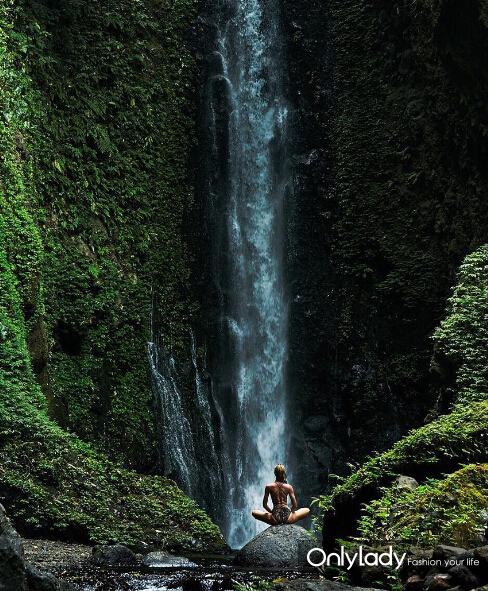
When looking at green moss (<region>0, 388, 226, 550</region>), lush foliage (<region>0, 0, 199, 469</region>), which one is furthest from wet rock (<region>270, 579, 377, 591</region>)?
lush foliage (<region>0, 0, 199, 469</region>)

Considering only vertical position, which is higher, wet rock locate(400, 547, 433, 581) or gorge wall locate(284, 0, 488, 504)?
gorge wall locate(284, 0, 488, 504)

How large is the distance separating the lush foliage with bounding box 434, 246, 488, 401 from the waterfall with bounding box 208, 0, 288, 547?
23.9 ft

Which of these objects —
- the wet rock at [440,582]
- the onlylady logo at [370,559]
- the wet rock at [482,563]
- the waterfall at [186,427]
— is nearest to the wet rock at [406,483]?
the onlylady logo at [370,559]

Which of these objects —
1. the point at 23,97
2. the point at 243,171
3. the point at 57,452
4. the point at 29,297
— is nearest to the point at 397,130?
the point at 243,171

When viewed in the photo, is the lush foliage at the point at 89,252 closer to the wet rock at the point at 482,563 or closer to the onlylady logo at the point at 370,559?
the onlylady logo at the point at 370,559

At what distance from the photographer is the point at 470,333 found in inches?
406

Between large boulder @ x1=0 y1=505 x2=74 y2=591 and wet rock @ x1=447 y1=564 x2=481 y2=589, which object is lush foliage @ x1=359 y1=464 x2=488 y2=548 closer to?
wet rock @ x1=447 y1=564 x2=481 y2=589

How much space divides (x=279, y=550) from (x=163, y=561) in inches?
68.5

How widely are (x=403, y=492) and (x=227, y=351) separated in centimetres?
1201

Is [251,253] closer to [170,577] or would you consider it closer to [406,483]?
[170,577]

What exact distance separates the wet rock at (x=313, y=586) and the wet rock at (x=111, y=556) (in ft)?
15.0

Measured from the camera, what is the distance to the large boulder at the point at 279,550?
8.34 m

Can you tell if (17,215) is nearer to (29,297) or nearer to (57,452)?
(29,297)

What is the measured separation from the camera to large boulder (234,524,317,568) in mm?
8336
